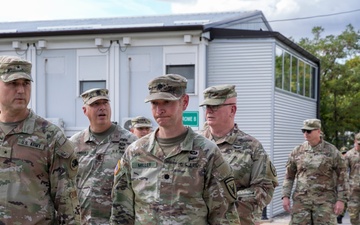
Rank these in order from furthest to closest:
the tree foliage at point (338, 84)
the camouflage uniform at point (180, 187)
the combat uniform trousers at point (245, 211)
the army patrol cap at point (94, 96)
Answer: the tree foliage at point (338, 84)
the army patrol cap at point (94, 96)
the combat uniform trousers at point (245, 211)
the camouflage uniform at point (180, 187)

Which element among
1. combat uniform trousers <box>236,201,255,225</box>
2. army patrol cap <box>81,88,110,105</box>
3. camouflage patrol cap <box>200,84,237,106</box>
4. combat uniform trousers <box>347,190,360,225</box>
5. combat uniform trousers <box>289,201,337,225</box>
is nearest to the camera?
combat uniform trousers <box>236,201,255,225</box>

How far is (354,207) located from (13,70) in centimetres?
986

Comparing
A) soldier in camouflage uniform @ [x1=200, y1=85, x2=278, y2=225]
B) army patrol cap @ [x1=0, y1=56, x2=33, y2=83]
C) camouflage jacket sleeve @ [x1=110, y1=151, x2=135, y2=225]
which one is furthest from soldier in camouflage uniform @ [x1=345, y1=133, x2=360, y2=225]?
army patrol cap @ [x1=0, y1=56, x2=33, y2=83]

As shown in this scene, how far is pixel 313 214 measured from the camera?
8281 mm

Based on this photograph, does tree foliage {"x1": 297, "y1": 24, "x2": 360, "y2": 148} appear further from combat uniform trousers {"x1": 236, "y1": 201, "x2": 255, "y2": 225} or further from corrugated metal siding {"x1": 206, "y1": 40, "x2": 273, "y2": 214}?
combat uniform trousers {"x1": 236, "y1": 201, "x2": 255, "y2": 225}

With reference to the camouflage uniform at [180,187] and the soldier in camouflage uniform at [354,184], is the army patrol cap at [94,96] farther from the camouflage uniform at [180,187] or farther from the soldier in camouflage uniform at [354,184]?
the soldier in camouflage uniform at [354,184]

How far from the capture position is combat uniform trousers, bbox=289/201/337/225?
8133mm

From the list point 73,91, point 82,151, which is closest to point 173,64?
point 73,91

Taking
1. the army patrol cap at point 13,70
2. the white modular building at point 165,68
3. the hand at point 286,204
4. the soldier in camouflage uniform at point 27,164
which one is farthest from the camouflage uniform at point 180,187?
the white modular building at point 165,68

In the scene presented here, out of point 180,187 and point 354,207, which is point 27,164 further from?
point 354,207

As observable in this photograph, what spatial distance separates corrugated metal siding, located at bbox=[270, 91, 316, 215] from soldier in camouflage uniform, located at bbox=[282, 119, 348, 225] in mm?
7539

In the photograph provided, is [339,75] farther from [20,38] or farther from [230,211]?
[230,211]

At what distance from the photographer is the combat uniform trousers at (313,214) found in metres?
8.13

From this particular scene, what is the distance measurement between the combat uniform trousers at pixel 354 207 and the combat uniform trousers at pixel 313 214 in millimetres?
4073
